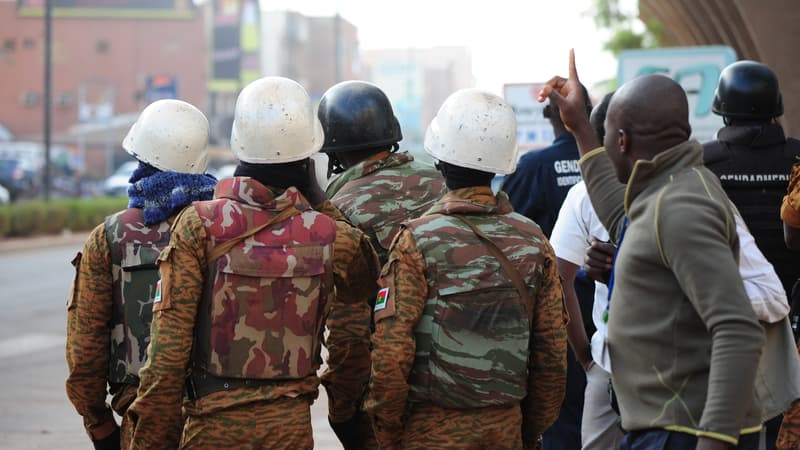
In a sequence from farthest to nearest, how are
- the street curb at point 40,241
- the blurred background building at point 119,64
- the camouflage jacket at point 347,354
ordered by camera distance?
the blurred background building at point 119,64 < the street curb at point 40,241 < the camouflage jacket at point 347,354

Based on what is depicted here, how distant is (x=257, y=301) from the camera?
3371 millimetres

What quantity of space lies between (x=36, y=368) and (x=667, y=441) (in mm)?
8894

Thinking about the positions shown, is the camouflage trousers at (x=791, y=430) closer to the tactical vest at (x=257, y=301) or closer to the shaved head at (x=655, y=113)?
the shaved head at (x=655, y=113)

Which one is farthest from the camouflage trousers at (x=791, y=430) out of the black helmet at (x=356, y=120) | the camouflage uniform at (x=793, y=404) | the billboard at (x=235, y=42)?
the billboard at (x=235, y=42)

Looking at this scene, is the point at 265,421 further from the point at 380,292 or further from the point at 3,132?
the point at 3,132

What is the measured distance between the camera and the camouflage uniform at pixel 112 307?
3.88 m

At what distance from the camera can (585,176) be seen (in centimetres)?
337

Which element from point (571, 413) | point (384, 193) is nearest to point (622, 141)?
point (384, 193)

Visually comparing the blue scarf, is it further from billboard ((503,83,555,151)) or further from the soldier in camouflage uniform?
billboard ((503,83,555,151))

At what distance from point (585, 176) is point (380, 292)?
77cm

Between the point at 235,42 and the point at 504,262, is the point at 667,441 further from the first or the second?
the point at 235,42

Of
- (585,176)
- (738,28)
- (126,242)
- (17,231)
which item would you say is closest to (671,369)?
(585,176)

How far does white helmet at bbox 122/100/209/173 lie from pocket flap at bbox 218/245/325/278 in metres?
0.84

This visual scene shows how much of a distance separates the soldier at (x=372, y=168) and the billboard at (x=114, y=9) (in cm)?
7601
